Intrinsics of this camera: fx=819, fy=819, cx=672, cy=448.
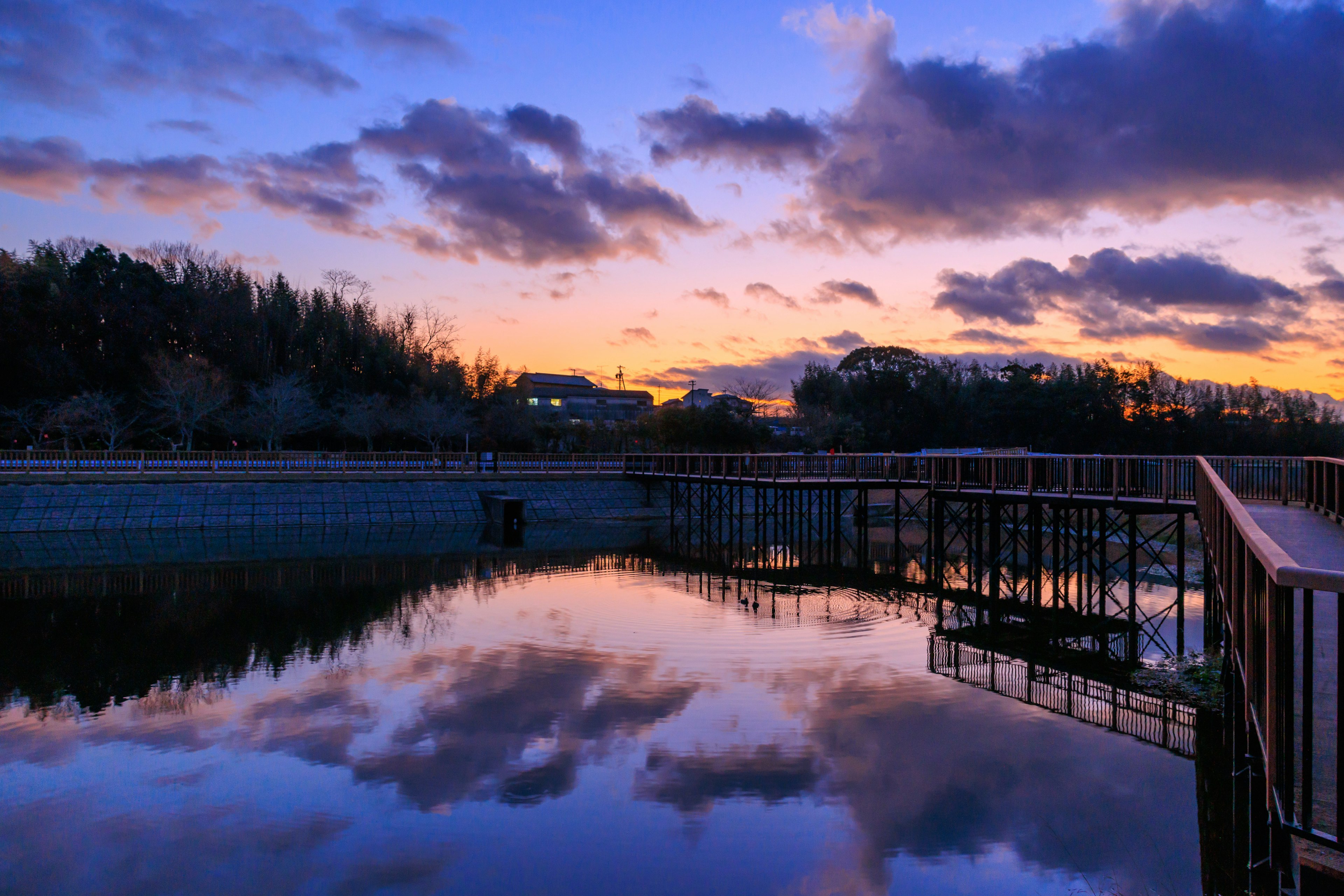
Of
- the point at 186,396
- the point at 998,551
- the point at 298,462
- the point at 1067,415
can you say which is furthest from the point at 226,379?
the point at 1067,415

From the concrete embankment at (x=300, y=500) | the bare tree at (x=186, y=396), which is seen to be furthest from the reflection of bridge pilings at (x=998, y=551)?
the bare tree at (x=186, y=396)

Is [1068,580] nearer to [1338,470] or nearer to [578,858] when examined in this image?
[1338,470]

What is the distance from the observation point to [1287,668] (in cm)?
423

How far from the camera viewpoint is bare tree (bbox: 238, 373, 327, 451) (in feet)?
157

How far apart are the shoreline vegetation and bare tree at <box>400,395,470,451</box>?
0.15 m

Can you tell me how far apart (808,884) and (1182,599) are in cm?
1136

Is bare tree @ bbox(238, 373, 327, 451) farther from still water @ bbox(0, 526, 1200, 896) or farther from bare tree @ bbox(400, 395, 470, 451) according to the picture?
still water @ bbox(0, 526, 1200, 896)

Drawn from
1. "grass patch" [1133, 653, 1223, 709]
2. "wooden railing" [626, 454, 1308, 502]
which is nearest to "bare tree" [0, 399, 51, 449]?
"wooden railing" [626, 454, 1308, 502]

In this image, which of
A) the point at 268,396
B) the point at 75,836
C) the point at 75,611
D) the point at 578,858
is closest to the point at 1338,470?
the point at 578,858

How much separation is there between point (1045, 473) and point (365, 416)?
43231mm

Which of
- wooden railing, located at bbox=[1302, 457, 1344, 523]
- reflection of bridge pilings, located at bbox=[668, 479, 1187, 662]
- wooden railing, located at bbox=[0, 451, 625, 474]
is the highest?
wooden railing, located at bbox=[1302, 457, 1344, 523]

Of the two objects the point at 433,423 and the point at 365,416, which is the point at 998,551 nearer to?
the point at 433,423

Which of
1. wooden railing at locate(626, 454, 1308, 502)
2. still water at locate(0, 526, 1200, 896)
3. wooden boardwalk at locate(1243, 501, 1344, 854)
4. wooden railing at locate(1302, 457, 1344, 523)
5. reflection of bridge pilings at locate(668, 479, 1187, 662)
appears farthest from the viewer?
reflection of bridge pilings at locate(668, 479, 1187, 662)

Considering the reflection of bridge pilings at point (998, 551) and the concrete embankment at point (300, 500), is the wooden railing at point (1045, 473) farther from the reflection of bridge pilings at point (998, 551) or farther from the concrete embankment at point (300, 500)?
the concrete embankment at point (300, 500)
